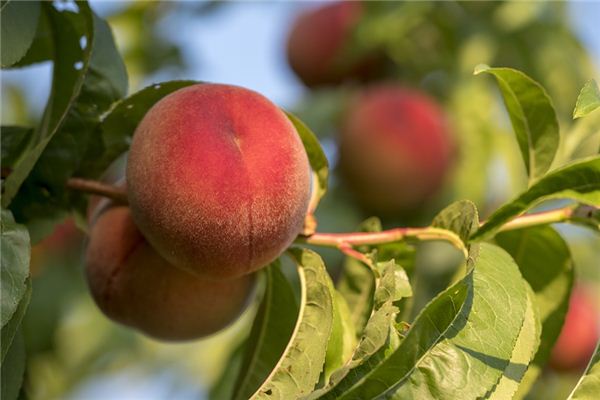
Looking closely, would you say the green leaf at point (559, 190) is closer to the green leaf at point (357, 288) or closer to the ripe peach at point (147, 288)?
the green leaf at point (357, 288)

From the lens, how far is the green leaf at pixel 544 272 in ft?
4.18

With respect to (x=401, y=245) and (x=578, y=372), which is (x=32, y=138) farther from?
(x=578, y=372)

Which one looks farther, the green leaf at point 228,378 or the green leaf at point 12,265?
the green leaf at point 228,378

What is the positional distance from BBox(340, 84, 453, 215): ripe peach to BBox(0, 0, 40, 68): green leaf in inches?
75.3

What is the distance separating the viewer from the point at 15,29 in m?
1.09

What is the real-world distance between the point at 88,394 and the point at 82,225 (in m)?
1.72

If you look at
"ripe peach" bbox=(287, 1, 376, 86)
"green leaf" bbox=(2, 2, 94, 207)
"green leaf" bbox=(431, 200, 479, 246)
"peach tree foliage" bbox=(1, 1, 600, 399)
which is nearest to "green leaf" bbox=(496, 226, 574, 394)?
"peach tree foliage" bbox=(1, 1, 600, 399)

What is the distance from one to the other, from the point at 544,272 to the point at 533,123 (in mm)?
211

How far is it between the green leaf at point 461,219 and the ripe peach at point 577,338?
1.79 metres

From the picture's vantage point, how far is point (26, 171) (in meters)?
1.09

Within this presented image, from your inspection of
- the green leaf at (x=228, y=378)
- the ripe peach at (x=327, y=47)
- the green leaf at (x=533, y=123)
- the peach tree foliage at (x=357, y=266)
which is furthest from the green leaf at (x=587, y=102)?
the ripe peach at (x=327, y=47)

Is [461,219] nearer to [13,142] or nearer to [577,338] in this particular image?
[13,142]

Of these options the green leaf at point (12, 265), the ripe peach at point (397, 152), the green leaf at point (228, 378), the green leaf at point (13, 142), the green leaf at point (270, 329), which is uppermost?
the green leaf at point (12, 265)

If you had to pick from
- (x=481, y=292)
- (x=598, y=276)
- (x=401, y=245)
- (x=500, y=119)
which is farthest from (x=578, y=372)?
(x=481, y=292)
